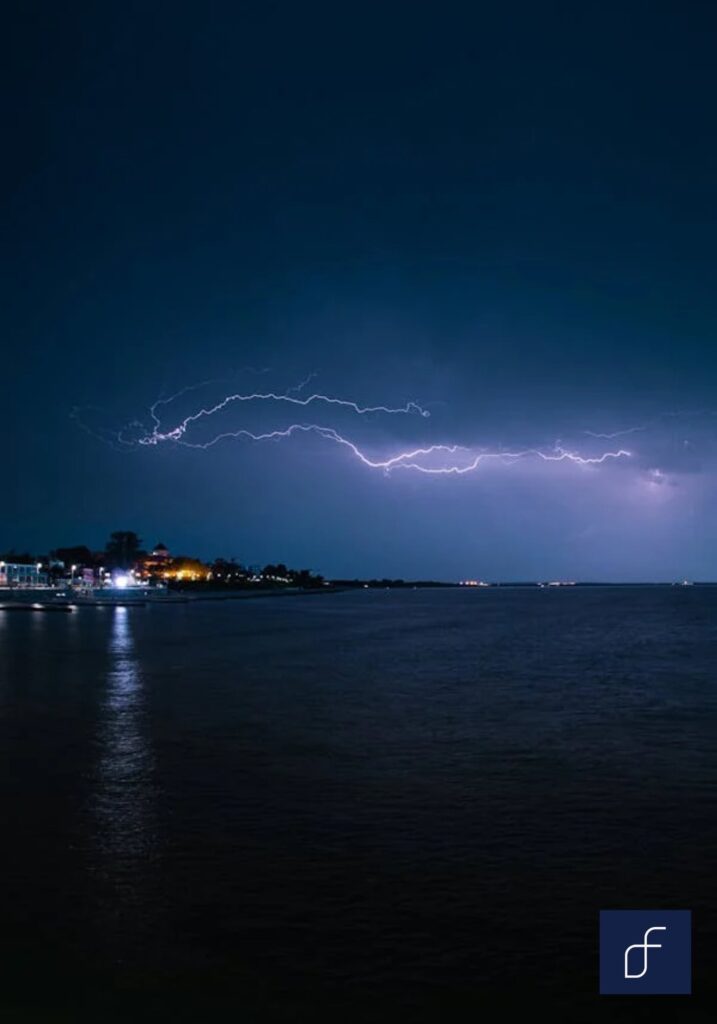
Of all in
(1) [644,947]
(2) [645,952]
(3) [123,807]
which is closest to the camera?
(2) [645,952]

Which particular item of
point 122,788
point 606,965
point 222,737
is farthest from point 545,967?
point 222,737

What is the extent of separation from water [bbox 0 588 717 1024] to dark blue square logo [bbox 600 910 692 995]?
152mm

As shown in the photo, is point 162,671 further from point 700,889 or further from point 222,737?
point 700,889

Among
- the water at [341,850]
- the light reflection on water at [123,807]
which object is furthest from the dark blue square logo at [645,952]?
the light reflection on water at [123,807]

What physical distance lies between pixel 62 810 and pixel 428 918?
6982 millimetres

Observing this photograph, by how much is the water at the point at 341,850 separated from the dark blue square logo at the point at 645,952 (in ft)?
0.50

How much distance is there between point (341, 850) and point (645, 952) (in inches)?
179

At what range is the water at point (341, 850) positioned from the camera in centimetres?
831

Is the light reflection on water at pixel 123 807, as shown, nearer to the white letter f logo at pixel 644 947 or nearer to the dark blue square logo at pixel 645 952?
the dark blue square logo at pixel 645 952

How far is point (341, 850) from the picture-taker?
41.2 feet

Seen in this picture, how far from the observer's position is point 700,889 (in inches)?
432

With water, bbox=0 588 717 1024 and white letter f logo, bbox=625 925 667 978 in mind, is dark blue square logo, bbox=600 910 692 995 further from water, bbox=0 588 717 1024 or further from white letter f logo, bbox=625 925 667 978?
water, bbox=0 588 717 1024

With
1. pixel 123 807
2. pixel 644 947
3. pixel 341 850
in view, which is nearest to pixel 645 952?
pixel 644 947

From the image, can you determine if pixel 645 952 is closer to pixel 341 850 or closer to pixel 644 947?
pixel 644 947
